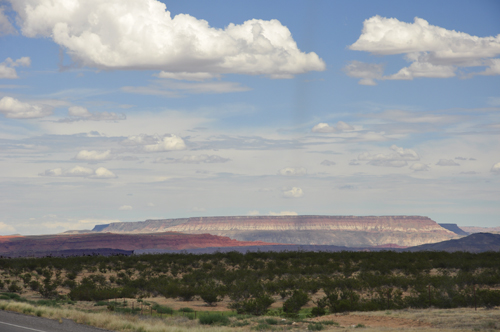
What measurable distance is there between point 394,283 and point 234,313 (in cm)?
1321

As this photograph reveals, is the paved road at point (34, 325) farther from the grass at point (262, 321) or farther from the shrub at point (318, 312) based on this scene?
the shrub at point (318, 312)

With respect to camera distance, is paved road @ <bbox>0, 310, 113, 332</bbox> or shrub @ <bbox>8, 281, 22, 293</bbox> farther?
shrub @ <bbox>8, 281, 22, 293</bbox>

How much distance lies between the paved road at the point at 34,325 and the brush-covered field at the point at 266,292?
903mm

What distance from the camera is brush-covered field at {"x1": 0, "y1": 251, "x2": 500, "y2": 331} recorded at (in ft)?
79.5

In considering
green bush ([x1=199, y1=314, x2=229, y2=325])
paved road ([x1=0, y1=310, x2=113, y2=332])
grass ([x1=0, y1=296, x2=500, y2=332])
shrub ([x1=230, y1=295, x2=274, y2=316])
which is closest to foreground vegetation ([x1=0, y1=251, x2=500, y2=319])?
shrub ([x1=230, y1=295, x2=274, y2=316])

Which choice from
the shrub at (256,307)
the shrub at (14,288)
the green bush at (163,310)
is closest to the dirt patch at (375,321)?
the shrub at (256,307)

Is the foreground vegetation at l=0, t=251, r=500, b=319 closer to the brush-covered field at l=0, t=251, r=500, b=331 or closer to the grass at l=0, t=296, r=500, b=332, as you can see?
the brush-covered field at l=0, t=251, r=500, b=331

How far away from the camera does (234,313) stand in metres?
28.8

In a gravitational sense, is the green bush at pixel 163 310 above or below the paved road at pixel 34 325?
below

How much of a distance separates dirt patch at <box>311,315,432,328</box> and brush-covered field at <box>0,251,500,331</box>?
46 mm

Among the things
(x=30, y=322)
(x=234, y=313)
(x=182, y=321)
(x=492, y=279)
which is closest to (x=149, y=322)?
(x=182, y=321)

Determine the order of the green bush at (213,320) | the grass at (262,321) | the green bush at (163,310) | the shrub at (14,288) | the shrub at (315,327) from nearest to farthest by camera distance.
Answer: the grass at (262,321)
the shrub at (315,327)
the green bush at (213,320)
the green bush at (163,310)
the shrub at (14,288)

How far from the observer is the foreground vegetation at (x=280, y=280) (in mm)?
29359

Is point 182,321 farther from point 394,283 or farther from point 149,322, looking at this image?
point 394,283
